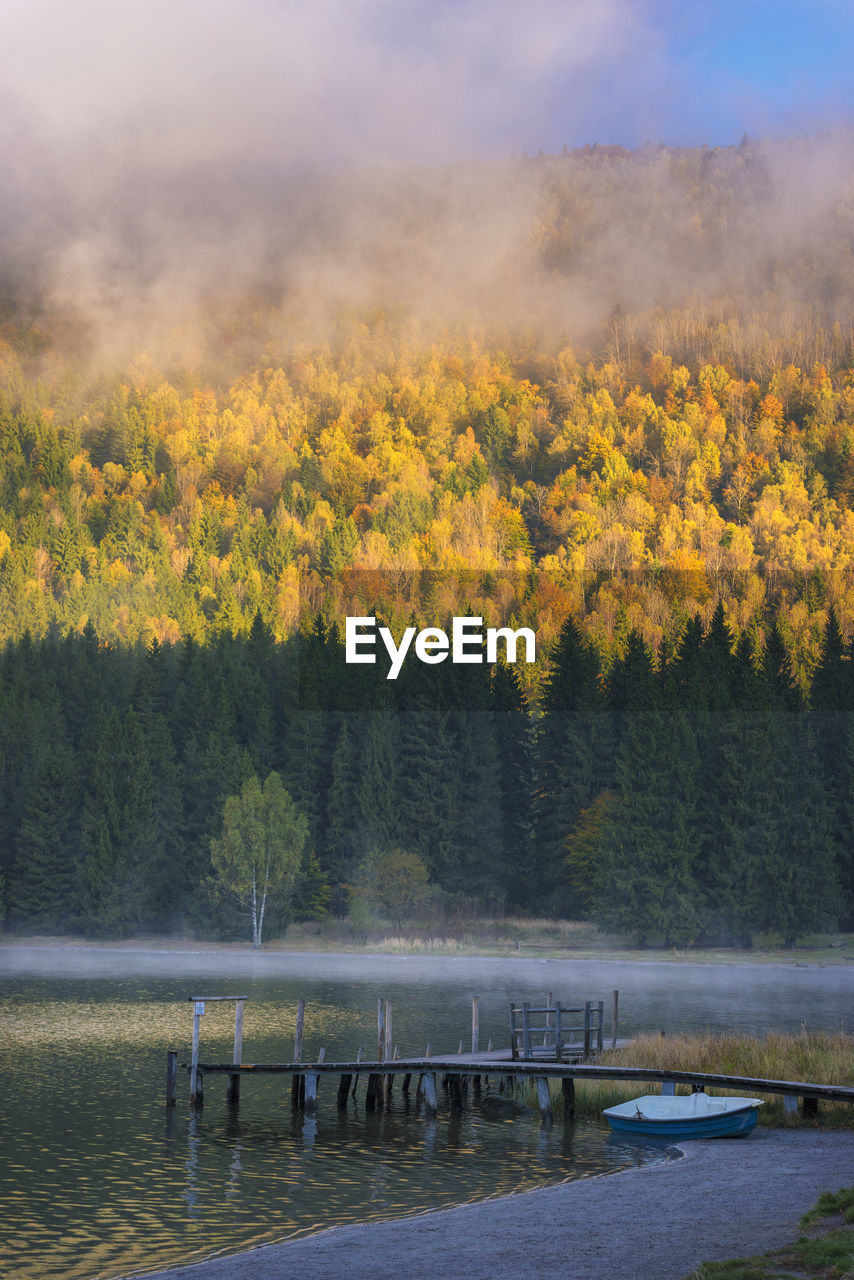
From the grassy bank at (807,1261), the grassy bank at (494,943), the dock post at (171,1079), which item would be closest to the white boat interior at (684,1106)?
the grassy bank at (807,1261)

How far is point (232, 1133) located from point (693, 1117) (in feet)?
35.9

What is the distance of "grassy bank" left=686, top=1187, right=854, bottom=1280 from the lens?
60.1 feet

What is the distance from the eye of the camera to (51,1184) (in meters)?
28.5

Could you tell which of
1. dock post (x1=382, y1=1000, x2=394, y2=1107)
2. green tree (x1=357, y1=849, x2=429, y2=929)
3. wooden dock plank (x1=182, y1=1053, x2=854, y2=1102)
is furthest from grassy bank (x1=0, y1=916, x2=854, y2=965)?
wooden dock plank (x1=182, y1=1053, x2=854, y2=1102)

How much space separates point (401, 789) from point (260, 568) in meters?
89.8

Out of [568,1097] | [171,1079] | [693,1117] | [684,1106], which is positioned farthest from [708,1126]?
[171,1079]

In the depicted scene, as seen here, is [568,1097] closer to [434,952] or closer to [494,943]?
[434,952]

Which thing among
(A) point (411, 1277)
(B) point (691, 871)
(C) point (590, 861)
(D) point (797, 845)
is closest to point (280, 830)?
(C) point (590, 861)

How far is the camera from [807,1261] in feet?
62.8

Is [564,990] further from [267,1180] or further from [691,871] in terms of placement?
[267,1180]

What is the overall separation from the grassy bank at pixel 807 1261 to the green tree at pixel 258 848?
84.3m

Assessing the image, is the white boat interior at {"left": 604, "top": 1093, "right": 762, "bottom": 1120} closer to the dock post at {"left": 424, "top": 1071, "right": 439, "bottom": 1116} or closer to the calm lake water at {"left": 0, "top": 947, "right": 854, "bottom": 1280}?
the calm lake water at {"left": 0, "top": 947, "right": 854, "bottom": 1280}

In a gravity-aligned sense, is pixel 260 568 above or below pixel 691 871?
above

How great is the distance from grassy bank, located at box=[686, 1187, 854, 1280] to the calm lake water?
26.7ft
